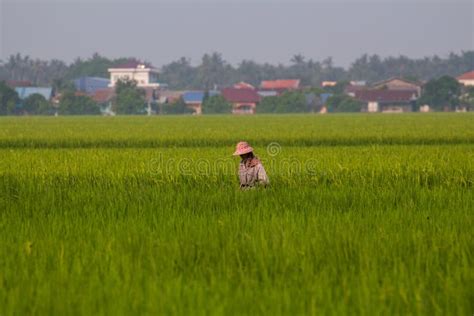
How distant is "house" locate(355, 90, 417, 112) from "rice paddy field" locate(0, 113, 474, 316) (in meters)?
84.6

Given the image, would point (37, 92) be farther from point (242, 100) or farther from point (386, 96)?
point (386, 96)

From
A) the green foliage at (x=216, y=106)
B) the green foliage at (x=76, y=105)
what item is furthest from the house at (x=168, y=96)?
the green foliage at (x=76, y=105)

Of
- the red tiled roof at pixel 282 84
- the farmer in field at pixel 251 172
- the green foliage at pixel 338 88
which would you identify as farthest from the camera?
the red tiled roof at pixel 282 84

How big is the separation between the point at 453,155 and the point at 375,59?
15698cm

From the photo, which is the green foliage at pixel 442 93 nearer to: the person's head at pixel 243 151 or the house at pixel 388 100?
the house at pixel 388 100

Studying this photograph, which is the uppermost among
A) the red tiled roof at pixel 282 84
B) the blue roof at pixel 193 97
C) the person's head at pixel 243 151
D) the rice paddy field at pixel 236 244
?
the red tiled roof at pixel 282 84

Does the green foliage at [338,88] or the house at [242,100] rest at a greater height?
the green foliage at [338,88]

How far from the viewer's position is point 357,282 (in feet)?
13.6

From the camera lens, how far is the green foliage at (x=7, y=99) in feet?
248

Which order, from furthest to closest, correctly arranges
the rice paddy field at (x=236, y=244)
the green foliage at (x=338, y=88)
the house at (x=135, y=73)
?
the house at (x=135, y=73) → the green foliage at (x=338, y=88) → the rice paddy field at (x=236, y=244)

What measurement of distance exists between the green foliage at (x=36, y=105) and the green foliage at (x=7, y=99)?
4.72 ft

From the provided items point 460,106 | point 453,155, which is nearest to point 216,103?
point 460,106

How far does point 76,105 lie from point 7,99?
809 centimetres

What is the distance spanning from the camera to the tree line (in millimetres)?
143750
